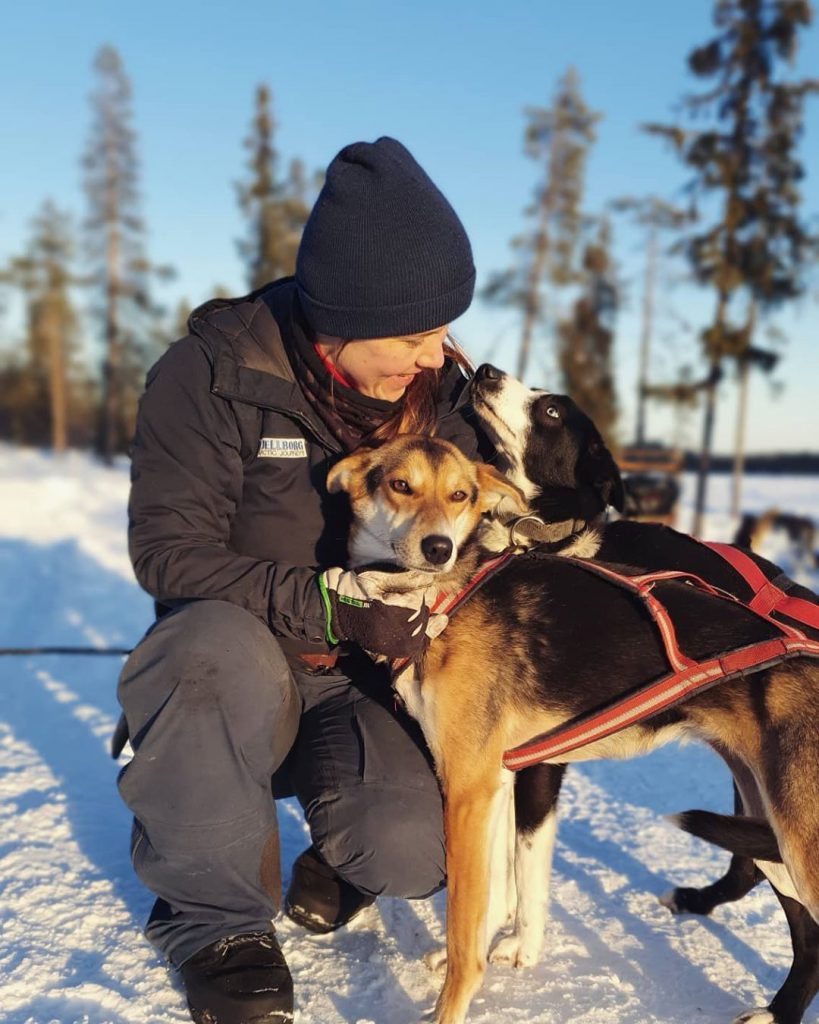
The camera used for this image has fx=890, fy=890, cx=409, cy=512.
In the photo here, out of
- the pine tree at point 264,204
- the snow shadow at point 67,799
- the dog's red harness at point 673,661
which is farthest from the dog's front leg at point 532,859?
the pine tree at point 264,204

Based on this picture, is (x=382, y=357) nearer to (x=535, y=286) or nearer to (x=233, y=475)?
(x=233, y=475)

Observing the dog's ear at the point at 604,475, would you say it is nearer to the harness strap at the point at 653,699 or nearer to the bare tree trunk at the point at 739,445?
the harness strap at the point at 653,699

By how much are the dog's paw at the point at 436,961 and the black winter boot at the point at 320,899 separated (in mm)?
346

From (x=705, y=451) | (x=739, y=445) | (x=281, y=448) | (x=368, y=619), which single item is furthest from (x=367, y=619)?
(x=739, y=445)

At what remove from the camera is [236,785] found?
8.20 feet

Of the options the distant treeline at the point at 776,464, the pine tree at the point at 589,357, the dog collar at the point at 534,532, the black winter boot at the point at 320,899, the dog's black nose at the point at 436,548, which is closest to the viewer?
the dog's black nose at the point at 436,548

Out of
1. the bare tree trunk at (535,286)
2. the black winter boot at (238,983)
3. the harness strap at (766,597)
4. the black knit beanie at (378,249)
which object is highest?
the bare tree trunk at (535,286)

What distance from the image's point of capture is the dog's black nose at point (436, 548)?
9.18 feet

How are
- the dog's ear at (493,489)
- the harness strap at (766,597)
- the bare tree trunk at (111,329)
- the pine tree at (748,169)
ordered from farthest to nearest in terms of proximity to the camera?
the bare tree trunk at (111,329) < the pine tree at (748,169) < the dog's ear at (493,489) < the harness strap at (766,597)

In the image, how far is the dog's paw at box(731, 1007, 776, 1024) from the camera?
8.17 feet

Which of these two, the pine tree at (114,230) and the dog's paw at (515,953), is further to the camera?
the pine tree at (114,230)

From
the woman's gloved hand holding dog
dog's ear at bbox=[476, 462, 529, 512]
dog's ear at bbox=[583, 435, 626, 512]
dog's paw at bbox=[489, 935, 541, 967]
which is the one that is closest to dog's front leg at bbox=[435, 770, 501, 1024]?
dog's paw at bbox=[489, 935, 541, 967]

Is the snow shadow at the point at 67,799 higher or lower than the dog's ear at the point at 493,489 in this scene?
lower

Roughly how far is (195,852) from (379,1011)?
67cm
